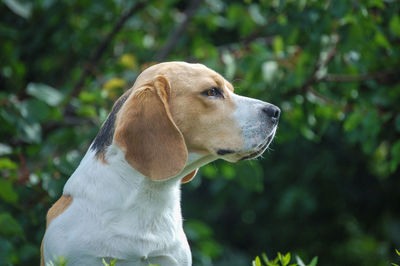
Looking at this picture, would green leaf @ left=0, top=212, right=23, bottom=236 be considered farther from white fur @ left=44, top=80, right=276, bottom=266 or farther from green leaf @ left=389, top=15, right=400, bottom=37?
green leaf @ left=389, top=15, right=400, bottom=37

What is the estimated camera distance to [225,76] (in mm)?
5035

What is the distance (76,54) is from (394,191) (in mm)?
5228

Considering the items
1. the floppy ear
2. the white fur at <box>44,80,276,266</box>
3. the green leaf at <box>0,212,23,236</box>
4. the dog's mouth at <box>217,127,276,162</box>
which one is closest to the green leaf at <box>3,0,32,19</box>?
the green leaf at <box>0,212,23,236</box>

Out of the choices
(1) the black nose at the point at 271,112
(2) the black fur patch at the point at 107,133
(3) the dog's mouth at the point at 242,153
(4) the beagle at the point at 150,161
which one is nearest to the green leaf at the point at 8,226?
(4) the beagle at the point at 150,161

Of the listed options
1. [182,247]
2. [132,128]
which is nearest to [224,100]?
[132,128]

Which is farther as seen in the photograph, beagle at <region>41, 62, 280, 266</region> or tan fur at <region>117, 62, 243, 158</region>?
tan fur at <region>117, 62, 243, 158</region>

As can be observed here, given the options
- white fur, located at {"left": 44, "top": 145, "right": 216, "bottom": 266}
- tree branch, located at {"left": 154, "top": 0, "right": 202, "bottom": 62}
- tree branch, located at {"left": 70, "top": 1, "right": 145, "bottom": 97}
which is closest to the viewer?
white fur, located at {"left": 44, "top": 145, "right": 216, "bottom": 266}

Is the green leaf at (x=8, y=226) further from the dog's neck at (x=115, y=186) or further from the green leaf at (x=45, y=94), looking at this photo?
the green leaf at (x=45, y=94)

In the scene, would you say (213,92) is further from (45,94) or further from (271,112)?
(45,94)

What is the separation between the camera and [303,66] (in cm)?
504

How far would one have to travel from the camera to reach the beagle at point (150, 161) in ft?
9.44

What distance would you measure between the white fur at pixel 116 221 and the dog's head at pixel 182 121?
13cm

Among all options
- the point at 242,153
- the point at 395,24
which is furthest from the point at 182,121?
the point at 395,24

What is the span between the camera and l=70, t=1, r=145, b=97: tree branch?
18.7ft
